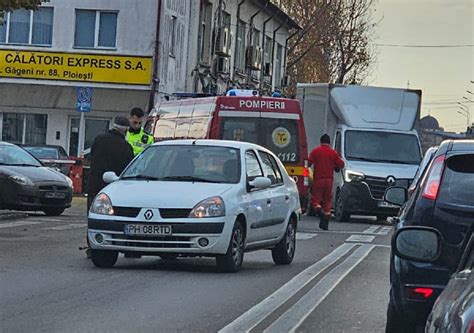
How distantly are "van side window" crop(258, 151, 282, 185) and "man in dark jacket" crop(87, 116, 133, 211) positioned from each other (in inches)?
69.2

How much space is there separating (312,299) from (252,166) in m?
3.43

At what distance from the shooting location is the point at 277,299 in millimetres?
11727

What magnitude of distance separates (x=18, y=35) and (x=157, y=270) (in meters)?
29.8

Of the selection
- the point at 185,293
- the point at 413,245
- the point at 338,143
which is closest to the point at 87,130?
the point at 338,143

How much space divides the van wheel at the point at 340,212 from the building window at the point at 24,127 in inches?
656

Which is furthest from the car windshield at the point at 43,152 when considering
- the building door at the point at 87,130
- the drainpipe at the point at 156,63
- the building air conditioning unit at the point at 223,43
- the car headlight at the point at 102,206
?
the car headlight at the point at 102,206

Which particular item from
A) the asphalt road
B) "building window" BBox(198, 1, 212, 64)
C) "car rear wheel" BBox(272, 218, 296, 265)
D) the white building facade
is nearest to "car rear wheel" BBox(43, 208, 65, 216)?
the asphalt road

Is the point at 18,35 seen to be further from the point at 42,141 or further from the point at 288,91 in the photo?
the point at 288,91

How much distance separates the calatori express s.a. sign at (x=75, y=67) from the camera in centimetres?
4181

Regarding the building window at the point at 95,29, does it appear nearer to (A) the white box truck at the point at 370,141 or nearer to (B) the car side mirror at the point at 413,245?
(A) the white box truck at the point at 370,141

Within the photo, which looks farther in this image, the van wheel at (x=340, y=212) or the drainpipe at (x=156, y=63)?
the drainpipe at (x=156, y=63)

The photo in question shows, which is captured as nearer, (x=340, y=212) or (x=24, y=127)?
(x=340, y=212)

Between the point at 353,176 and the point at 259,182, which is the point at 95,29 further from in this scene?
the point at 259,182

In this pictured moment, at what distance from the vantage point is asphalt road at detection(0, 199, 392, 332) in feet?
32.4
